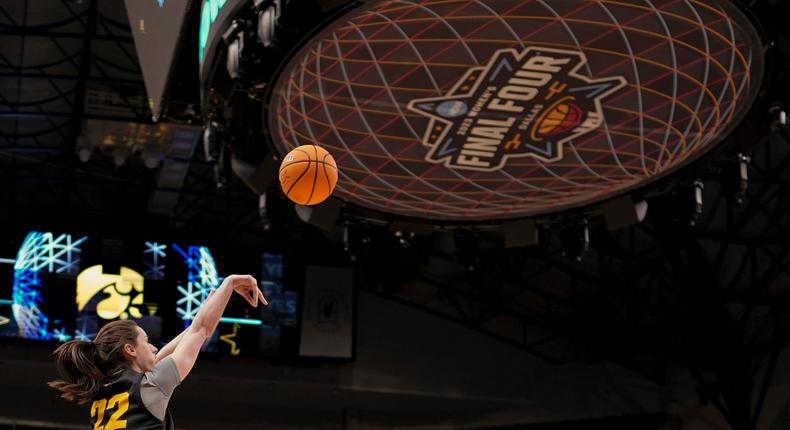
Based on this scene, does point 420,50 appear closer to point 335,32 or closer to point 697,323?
point 335,32

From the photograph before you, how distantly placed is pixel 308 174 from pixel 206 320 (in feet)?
15.2

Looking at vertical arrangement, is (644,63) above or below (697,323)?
above

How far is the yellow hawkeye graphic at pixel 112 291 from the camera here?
30.0 metres

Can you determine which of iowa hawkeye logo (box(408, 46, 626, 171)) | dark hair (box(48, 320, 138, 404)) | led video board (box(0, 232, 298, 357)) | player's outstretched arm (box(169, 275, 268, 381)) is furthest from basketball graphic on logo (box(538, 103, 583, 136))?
led video board (box(0, 232, 298, 357))

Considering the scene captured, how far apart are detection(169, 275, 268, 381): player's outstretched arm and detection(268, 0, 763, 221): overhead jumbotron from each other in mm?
6407

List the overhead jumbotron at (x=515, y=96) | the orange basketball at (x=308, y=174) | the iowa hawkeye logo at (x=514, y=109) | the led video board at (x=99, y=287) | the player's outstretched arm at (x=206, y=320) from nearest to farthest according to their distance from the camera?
the player's outstretched arm at (x=206, y=320), the orange basketball at (x=308, y=174), the overhead jumbotron at (x=515, y=96), the iowa hawkeye logo at (x=514, y=109), the led video board at (x=99, y=287)

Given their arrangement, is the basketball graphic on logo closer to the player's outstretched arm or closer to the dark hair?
the player's outstretched arm

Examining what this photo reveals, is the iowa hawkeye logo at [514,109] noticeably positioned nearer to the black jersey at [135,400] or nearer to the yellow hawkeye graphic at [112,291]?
the black jersey at [135,400]

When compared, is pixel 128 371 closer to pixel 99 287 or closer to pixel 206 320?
pixel 206 320

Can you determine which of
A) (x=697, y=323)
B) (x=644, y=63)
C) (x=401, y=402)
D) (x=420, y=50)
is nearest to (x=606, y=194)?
(x=644, y=63)

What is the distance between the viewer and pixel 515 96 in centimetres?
1416

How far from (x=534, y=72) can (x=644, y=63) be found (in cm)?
131

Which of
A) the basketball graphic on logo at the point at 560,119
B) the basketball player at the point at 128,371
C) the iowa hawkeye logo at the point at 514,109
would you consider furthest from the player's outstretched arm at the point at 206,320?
the basketball graphic on logo at the point at 560,119

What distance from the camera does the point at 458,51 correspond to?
13.3m
